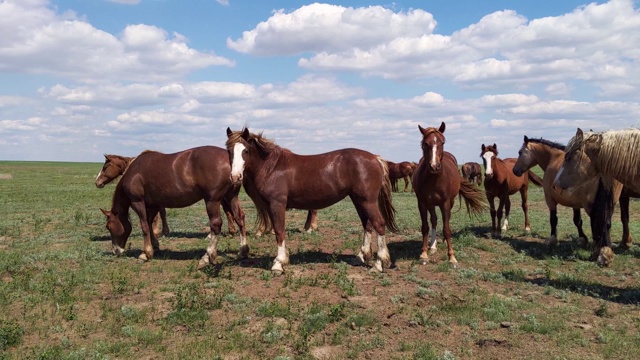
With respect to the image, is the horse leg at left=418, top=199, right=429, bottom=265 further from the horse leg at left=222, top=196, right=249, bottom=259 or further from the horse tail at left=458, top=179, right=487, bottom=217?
the horse leg at left=222, top=196, right=249, bottom=259

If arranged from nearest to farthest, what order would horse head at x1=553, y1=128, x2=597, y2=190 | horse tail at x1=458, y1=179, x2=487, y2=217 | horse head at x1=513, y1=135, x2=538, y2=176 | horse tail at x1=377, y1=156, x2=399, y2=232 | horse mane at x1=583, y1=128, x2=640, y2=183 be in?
horse mane at x1=583, y1=128, x2=640, y2=183 → horse head at x1=553, y1=128, x2=597, y2=190 → horse tail at x1=377, y1=156, x2=399, y2=232 → horse head at x1=513, y1=135, x2=538, y2=176 → horse tail at x1=458, y1=179, x2=487, y2=217

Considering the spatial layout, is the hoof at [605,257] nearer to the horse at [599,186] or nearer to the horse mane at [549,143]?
the horse at [599,186]

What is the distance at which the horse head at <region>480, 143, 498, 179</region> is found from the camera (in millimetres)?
13781

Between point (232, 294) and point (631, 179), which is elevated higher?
point (631, 179)

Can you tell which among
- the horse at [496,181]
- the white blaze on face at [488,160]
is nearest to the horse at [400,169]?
the horse at [496,181]

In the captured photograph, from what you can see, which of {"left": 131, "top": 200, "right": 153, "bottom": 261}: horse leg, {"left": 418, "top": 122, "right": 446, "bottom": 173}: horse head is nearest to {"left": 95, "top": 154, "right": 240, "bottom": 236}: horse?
{"left": 131, "top": 200, "right": 153, "bottom": 261}: horse leg

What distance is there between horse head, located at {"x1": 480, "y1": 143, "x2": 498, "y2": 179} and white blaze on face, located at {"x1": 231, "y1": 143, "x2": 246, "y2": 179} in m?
7.99

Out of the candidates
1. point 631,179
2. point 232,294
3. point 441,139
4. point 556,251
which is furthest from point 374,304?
point 556,251

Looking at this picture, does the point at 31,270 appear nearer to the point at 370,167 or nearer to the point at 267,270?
the point at 267,270

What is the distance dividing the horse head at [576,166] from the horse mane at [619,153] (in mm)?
153

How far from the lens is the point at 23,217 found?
18.5m

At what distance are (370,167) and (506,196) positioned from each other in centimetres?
696

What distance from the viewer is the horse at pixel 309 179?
31.1ft

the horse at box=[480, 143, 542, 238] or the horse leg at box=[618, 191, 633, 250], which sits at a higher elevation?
the horse at box=[480, 143, 542, 238]
